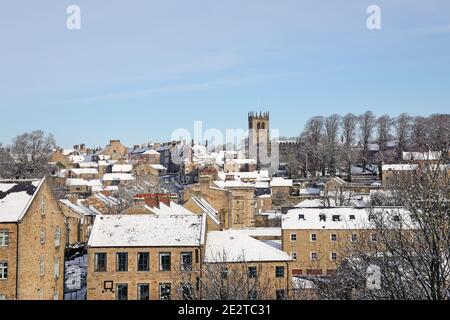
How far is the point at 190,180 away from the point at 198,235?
192 feet

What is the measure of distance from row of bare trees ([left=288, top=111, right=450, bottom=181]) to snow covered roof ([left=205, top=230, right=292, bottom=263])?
50088 millimetres

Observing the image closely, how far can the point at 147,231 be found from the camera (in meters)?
22.6

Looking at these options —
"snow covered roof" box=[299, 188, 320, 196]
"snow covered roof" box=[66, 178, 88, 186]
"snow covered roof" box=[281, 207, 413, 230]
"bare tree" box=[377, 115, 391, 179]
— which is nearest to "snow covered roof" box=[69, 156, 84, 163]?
"snow covered roof" box=[66, 178, 88, 186]

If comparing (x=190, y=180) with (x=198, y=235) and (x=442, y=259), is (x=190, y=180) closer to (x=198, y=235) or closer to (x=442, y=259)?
(x=198, y=235)

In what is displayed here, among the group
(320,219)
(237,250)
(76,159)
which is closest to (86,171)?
(76,159)

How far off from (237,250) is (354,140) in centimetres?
6906

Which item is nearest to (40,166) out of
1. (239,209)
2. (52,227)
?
(239,209)

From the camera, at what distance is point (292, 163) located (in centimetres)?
8231

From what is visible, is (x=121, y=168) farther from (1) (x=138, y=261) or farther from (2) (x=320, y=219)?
(1) (x=138, y=261)

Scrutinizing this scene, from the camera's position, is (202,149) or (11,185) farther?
(202,149)

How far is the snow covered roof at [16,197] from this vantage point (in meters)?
20.2

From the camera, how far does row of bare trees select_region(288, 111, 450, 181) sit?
76.2 metres

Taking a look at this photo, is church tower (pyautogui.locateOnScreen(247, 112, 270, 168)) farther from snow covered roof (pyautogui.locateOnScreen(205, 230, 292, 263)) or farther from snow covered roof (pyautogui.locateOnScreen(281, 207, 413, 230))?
snow covered roof (pyautogui.locateOnScreen(205, 230, 292, 263))

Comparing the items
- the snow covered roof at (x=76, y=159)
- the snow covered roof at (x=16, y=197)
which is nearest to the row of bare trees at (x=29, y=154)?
the snow covered roof at (x=76, y=159)
